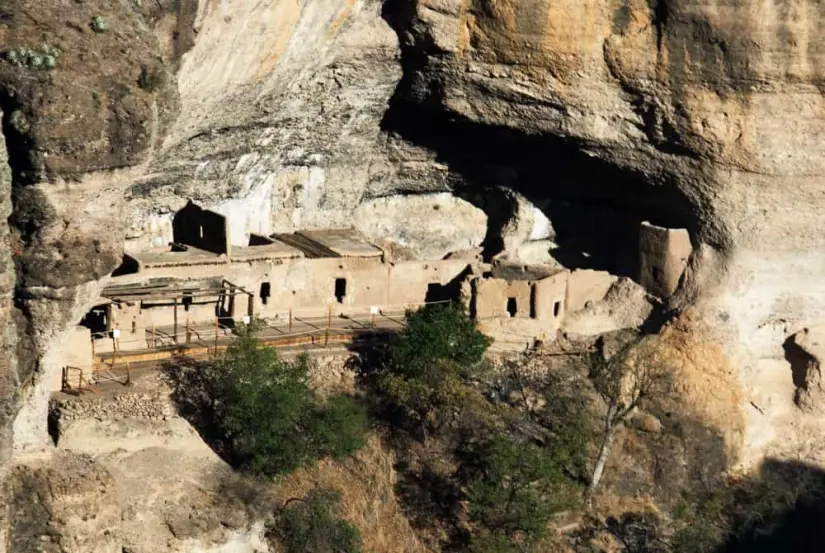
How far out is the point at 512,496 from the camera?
3678cm

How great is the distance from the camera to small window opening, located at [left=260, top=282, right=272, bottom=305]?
39.2 meters

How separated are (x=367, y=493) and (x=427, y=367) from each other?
7.35ft

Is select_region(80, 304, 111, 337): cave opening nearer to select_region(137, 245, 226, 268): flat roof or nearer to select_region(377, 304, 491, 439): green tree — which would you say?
select_region(137, 245, 226, 268): flat roof

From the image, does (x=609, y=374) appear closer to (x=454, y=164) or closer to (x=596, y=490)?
(x=596, y=490)

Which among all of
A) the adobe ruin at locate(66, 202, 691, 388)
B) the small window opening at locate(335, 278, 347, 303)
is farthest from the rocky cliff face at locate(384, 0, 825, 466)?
the small window opening at locate(335, 278, 347, 303)

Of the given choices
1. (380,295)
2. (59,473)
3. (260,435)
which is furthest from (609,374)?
(59,473)

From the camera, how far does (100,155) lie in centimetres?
3181

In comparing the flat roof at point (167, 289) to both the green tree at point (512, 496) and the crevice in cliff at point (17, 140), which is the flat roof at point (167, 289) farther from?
the crevice in cliff at point (17, 140)

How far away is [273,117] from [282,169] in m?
2.25

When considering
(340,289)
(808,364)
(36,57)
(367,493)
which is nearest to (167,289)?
(340,289)

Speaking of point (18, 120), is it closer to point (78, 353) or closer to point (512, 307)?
point (78, 353)

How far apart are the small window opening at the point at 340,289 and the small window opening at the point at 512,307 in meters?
2.69

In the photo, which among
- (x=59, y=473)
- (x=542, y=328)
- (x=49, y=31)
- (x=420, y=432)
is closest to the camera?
(x=49, y=31)

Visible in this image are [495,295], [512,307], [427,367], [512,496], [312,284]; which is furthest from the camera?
[512,307]
